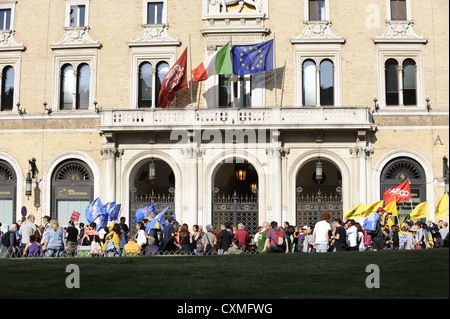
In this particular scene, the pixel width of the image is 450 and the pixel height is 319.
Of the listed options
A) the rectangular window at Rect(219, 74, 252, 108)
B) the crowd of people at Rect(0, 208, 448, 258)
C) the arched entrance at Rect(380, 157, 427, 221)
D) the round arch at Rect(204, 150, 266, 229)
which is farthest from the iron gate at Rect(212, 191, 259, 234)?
the crowd of people at Rect(0, 208, 448, 258)

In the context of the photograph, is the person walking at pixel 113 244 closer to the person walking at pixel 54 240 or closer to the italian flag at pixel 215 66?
the person walking at pixel 54 240

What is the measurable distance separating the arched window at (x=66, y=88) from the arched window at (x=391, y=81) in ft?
48.2

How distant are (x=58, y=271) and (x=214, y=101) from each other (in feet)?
64.7

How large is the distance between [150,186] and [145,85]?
558 cm

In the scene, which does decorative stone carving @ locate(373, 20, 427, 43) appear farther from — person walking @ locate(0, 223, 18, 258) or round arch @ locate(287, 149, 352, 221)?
person walking @ locate(0, 223, 18, 258)

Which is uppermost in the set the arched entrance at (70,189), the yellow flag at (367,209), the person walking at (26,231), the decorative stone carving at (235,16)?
the decorative stone carving at (235,16)

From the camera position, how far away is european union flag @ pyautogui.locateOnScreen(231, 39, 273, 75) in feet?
101

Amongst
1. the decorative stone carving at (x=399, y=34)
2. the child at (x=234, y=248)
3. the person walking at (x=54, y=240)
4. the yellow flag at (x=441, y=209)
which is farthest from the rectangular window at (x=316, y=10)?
the person walking at (x=54, y=240)

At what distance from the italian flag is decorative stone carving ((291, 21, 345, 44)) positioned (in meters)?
3.55

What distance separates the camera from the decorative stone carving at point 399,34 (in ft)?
105

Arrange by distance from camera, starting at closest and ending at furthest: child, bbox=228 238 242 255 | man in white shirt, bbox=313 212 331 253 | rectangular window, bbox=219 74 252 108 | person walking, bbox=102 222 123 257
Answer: man in white shirt, bbox=313 212 331 253 < person walking, bbox=102 222 123 257 < child, bbox=228 238 242 255 < rectangular window, bbox=219 74 252 108

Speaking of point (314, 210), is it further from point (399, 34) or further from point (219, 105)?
point (399, 34)

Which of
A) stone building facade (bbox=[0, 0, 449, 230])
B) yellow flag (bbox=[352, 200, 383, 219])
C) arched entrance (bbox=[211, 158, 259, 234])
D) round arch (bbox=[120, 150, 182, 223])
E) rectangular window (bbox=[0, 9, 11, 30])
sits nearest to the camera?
yellow flag (bbox=[352, 200, 383, 219])
